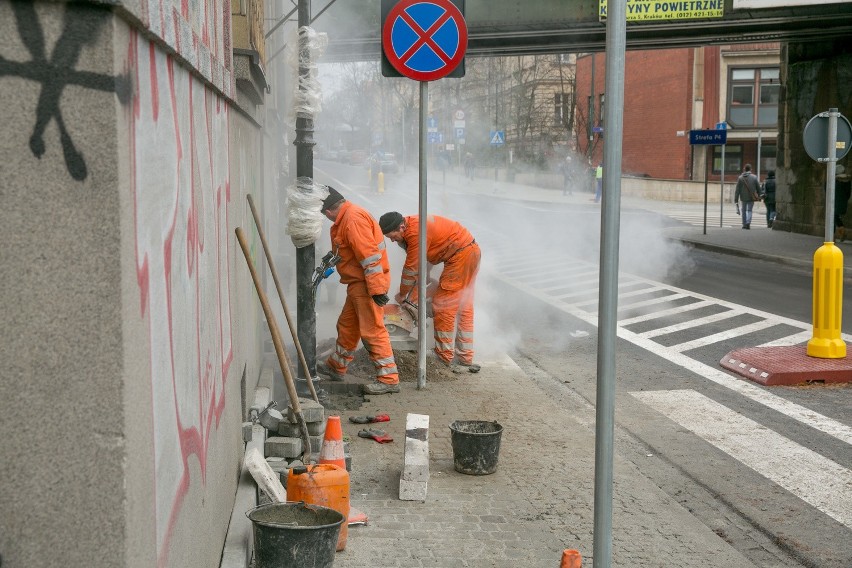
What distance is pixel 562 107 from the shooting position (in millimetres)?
49000

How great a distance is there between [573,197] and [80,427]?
134 feet

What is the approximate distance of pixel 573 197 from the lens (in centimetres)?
4225

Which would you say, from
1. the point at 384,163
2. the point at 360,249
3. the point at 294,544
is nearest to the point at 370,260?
the point at 360,249

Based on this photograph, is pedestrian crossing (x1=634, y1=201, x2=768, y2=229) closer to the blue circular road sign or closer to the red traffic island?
the red traffic island

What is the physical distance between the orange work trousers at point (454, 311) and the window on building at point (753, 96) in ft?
131

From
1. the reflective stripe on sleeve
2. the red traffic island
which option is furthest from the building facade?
the reflective stripe on sleeve

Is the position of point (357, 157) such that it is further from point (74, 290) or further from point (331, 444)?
point (74, 290)

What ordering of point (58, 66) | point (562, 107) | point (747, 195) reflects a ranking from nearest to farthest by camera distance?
point (58, 66) < point (747, 195) < point (562, 107)

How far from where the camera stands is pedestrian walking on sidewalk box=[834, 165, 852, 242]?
20984mm

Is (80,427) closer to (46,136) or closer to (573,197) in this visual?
(46,136)

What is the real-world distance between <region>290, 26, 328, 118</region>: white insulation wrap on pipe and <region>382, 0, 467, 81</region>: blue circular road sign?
0.52 meters

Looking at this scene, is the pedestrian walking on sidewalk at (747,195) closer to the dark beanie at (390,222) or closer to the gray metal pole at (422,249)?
the dark beanie at (390,222)

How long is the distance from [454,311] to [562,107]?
41.2 m

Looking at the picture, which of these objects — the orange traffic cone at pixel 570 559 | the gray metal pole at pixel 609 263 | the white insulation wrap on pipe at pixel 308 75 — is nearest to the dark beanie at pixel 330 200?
the white insulation wrap on pipe at pixel 308 75
